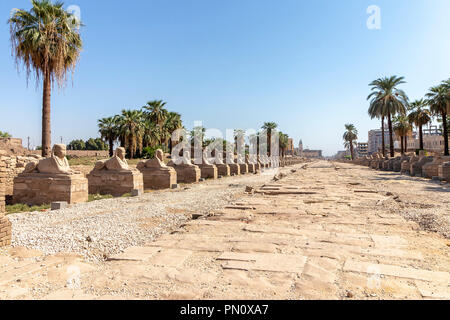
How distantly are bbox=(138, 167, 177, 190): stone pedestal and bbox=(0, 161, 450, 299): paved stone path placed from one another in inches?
365

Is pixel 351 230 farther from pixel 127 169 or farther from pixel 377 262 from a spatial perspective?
pixel 127 169

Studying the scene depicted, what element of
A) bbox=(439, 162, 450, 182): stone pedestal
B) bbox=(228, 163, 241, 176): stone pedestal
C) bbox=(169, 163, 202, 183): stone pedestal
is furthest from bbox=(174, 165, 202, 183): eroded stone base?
bbox=(439, 162, 450, 182): stone pedestal

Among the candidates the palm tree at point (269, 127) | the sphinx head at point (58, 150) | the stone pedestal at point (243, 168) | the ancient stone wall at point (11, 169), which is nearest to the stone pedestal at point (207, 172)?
the stone pedestal at point (243, 168)

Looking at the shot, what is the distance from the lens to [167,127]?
125 ft

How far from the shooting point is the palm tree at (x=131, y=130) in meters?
32.2

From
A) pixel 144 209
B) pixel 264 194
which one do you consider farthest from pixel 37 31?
pixel 264 194

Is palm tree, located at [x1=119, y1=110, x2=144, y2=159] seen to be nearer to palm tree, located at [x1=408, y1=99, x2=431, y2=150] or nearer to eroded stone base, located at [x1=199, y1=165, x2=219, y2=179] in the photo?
eroded stone base, located at [x1=199, y1=165, x2=219, y2=179]

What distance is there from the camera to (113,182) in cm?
1108

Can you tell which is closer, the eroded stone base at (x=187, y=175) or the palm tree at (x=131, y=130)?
the eroded stone base at (x=187, y=175)

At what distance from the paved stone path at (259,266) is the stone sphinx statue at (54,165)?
549cm

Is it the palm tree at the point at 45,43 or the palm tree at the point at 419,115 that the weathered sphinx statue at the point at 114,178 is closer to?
the palm tree at the point at 45,43

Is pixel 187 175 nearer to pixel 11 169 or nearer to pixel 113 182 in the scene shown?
pixel 113 182

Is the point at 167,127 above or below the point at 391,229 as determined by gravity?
above
